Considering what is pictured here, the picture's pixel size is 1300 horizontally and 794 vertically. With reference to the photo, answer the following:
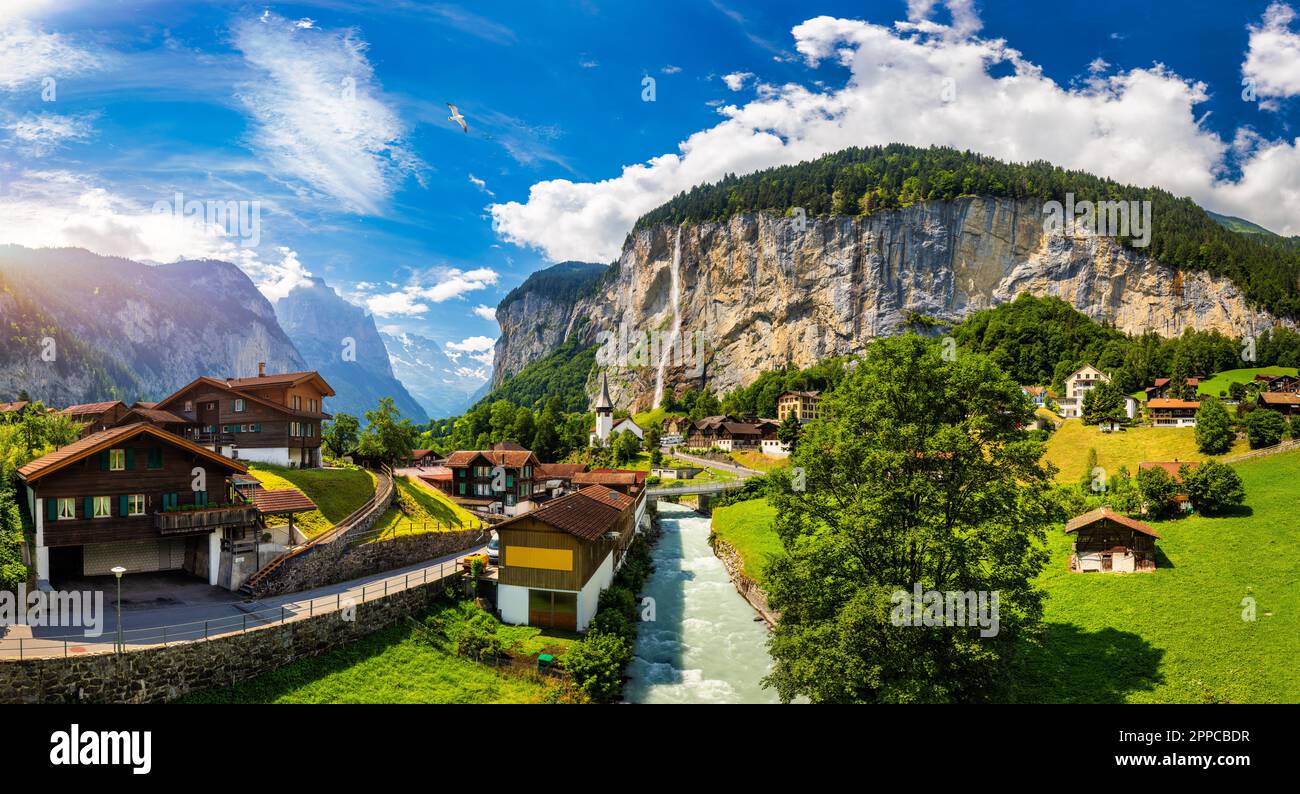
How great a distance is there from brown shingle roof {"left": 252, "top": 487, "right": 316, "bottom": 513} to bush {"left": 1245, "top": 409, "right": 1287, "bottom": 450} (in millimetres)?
62850

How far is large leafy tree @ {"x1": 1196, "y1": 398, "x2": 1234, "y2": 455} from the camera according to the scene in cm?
4772

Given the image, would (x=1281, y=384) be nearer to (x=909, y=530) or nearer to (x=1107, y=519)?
(x=1107, y=519)

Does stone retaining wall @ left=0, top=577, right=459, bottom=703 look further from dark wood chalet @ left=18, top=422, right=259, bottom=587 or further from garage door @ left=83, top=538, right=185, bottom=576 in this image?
garage door @ left=83, top=538, right=185, bottom=576

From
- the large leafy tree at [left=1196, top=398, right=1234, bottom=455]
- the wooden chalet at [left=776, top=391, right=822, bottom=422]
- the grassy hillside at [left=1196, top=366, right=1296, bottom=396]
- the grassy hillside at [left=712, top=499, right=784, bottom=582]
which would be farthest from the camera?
the wooden chalet at [left=776, top=391, right=822, bottom=422]

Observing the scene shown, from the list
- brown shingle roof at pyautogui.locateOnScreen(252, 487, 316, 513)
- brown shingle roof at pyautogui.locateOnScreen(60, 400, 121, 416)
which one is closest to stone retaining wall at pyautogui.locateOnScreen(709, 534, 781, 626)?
brown shingle roof at pyautogui.locateOnScreen(252, 487, 316, 513)

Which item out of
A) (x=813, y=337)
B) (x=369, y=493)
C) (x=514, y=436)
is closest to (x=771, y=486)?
(x=369, y=493)

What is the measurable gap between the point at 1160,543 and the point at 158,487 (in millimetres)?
48123

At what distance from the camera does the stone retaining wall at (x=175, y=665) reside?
16.4 metres

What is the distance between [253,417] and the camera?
40.6 meters

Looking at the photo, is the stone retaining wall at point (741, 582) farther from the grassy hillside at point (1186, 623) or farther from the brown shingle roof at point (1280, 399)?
the brown shingle roof at point (1280, 399)

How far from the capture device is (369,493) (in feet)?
131

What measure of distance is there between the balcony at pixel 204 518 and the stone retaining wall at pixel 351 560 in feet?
9.72
